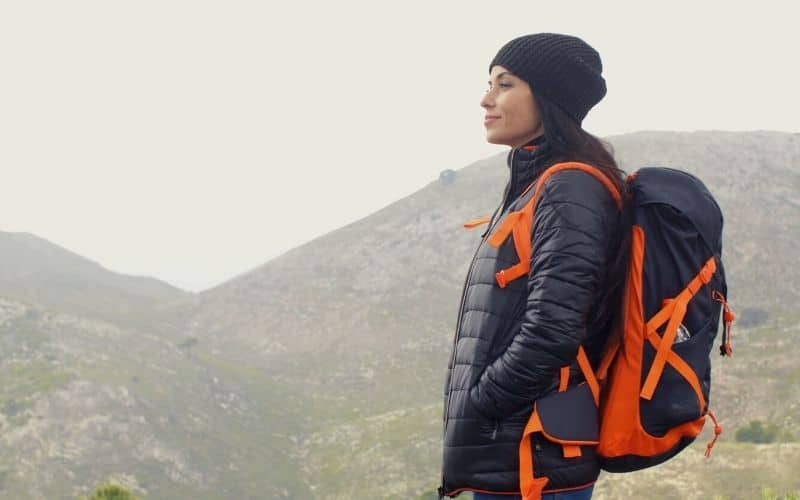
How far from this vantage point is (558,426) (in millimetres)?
3539

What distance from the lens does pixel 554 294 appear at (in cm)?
353

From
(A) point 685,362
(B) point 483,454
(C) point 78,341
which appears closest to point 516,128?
(A) point 685,362

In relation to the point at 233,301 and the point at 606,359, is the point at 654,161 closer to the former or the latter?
the point at 233,301

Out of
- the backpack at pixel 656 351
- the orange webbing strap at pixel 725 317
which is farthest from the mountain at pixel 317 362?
the backpack at pixel 656 351

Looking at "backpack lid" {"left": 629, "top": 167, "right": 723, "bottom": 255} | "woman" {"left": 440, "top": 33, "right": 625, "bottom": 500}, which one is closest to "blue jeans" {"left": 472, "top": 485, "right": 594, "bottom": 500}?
"woman" {"left": 440, "top": 33, "right": 625, "bottom": 500}

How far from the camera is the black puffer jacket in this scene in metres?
3.54

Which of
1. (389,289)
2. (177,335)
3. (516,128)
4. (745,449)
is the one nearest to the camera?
(516,128)

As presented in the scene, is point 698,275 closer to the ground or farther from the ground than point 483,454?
farther from the ground

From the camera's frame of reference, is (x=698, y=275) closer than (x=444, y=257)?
Yes

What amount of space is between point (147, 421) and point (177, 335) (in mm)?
28395

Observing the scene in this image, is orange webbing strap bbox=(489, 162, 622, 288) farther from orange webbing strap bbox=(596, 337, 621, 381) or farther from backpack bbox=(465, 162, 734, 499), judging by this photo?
orange webbing strap bbox=(596, 337, 621, 381)

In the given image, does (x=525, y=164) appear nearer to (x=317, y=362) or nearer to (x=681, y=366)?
(x=681, y=366)

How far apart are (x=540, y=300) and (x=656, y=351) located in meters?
0.66

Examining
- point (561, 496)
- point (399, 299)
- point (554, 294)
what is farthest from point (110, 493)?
point (399, 299)
